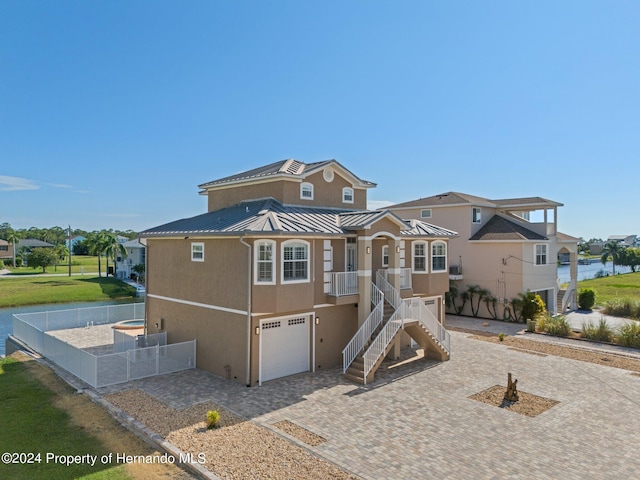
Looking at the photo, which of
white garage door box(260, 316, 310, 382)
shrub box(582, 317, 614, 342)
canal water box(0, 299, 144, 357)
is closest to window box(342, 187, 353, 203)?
white garage door box(260, 316, 310, 382)

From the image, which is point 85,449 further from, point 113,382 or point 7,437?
point 113,382

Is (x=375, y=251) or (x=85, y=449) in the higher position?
(x=375, y=251)

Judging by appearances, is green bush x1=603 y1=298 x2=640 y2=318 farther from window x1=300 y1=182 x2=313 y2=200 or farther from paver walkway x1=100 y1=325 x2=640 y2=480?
window x1=300 y1=182 x2=313 y2=200

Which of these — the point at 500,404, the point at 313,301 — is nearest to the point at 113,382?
the point at 313,301

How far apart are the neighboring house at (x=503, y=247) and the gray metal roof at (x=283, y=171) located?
38.2 feet

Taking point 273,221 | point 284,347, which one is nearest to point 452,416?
point 284,347

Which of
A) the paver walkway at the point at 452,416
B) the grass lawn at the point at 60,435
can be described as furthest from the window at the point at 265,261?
the grass lawn at the point at 60,435

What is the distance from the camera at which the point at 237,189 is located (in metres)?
19.6

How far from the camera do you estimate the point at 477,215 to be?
29.7 meters

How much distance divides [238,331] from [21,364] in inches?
387

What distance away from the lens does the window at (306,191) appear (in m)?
18.1

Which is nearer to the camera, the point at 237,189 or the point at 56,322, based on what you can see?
the point at 237,189

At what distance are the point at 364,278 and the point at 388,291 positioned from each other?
207cm

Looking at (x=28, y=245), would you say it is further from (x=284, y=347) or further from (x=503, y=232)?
(x=503, y=232)
